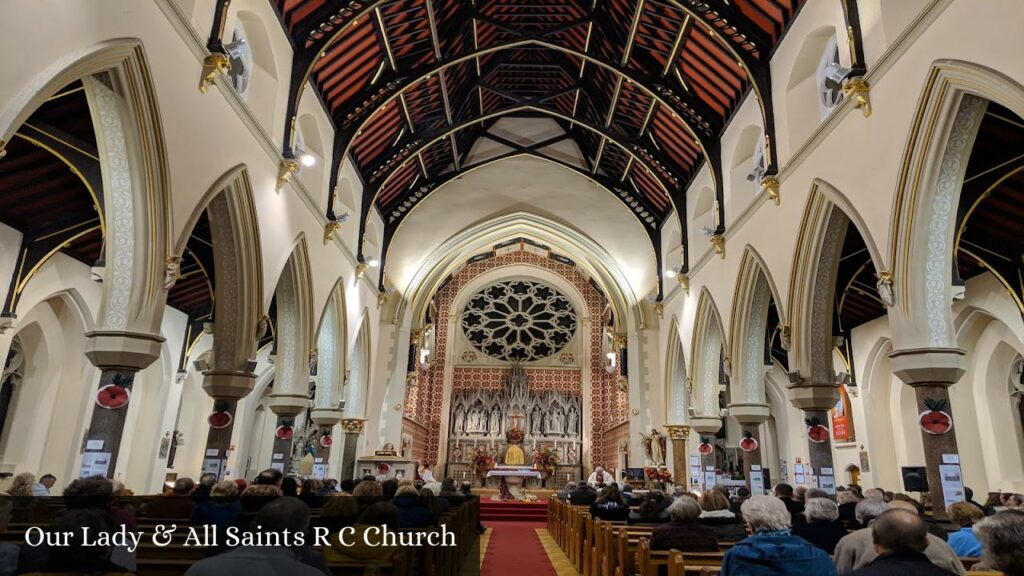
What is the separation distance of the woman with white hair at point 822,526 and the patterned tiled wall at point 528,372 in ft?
61.5

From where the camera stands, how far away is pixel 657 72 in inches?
548

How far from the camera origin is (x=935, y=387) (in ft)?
24.5

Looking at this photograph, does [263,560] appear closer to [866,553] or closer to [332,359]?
[866,553]

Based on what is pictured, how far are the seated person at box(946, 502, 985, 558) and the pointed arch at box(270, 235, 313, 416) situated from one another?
10.3 meters

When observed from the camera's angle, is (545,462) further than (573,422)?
No

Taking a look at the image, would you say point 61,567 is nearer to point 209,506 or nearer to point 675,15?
point 209,506

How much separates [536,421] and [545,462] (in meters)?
2.00

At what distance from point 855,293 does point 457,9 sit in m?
11.1

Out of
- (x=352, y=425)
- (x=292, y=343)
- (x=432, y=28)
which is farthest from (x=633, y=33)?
(x=352, y=425)

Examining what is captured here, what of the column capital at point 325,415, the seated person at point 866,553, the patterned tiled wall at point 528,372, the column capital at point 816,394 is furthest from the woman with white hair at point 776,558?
the patterned tiled wall at point 528,372

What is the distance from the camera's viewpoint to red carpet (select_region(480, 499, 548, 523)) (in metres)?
15.8

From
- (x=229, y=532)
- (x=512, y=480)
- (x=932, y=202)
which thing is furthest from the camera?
(x=512, y=480)

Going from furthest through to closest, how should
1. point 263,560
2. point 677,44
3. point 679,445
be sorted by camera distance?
point 679,445
point 677,44
point 263,560

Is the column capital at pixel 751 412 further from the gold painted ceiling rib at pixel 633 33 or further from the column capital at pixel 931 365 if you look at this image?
the gold painted ceiling rib at pixel 633 33
